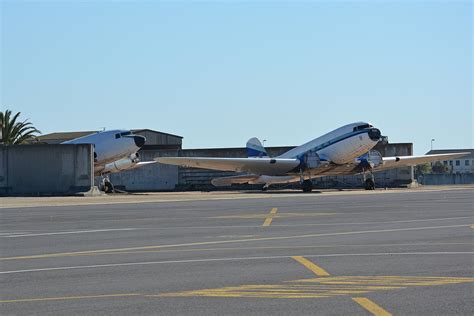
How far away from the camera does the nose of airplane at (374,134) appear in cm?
6247

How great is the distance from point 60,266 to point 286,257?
3766 mm

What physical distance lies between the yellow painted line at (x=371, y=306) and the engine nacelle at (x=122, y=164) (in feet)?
194

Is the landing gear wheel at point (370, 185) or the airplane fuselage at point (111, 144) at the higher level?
the airplane fuselage at point (111, 144)

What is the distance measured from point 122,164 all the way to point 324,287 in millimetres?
59820

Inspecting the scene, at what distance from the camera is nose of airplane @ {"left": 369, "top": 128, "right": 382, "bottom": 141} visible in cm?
6247

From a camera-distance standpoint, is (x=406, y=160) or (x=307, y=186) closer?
(x=307, y=186)

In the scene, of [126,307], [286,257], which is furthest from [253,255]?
[126,307]

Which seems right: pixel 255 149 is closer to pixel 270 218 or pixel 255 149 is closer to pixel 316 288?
pixel 270 218

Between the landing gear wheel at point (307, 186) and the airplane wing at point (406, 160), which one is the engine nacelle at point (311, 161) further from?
the airplane wing at point (406, 160)

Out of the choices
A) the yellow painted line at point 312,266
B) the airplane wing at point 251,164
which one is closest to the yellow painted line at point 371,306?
the yellow painted line at point 312,266

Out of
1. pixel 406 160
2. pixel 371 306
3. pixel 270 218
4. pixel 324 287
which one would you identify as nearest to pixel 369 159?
pixel 406 160

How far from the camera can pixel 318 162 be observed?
211 feet

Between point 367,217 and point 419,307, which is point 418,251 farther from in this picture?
point 367,217

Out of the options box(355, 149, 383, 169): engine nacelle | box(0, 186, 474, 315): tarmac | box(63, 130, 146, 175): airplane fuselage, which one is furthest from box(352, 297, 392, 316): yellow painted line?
box(355, 149, 383, 169): engine nacelle
